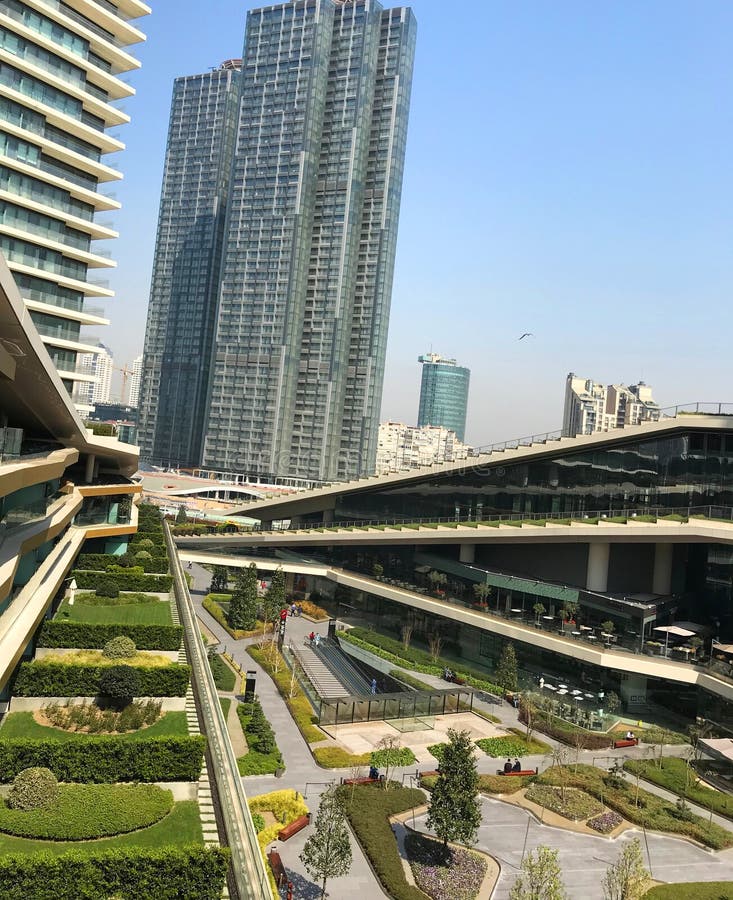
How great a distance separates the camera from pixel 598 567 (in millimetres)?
42812

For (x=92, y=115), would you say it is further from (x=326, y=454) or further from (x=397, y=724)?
(x=326, y=454)

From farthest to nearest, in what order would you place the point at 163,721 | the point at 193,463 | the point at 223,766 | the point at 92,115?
the point at 193,463
the point at 92,115
the point at 163,721
the point at 223,766

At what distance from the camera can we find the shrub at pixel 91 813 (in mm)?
14086

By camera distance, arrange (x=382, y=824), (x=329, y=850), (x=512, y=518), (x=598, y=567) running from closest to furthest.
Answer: (x=329, y=850) < (x=382, y=824) < (x=598, y=567) < (x=512, y=518)

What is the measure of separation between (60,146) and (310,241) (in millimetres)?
78379

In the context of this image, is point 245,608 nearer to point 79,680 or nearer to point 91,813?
point 79,680

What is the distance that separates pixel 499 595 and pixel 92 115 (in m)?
42.4

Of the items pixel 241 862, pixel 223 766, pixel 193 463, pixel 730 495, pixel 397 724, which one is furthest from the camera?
pixel 193 463

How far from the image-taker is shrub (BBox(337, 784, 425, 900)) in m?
20.9

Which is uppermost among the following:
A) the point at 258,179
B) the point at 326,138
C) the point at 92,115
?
the point at 326,138

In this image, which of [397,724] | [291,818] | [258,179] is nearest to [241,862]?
[291,818]

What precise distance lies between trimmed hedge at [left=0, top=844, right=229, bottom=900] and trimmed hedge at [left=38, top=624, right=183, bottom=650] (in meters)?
13.4

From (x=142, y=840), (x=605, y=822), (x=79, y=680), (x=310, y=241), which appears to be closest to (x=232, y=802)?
(x=142, y=840)

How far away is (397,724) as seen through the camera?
35531 mm
